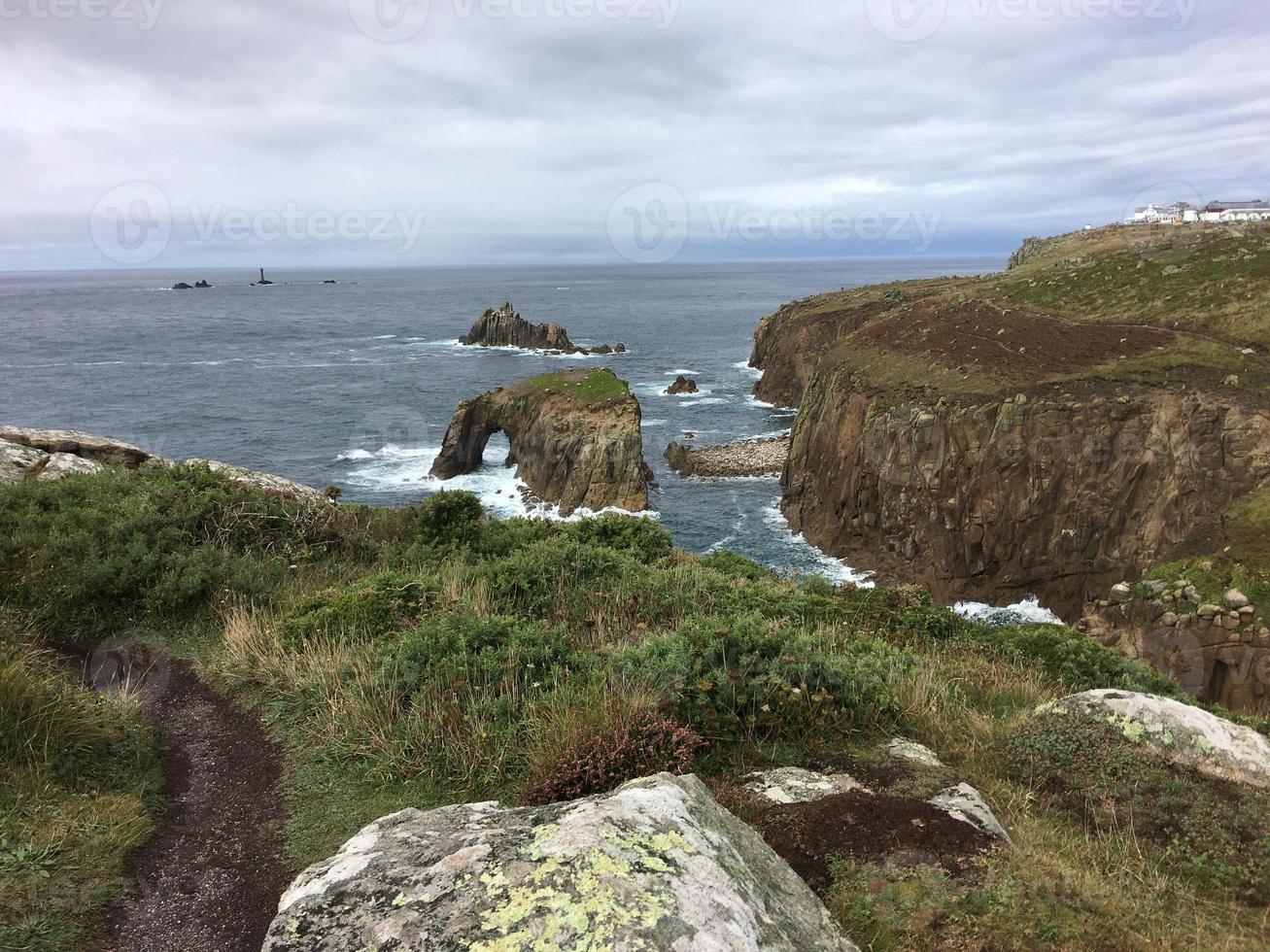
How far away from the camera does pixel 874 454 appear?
3722 centimetres

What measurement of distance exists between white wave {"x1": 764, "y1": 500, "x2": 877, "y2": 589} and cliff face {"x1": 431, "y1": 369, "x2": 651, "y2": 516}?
839 cm

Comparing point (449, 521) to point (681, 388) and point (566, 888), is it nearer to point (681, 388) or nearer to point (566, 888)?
point (566, 888)

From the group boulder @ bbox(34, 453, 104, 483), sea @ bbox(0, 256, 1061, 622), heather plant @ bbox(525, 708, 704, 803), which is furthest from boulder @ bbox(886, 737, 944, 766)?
sea @ bbox(0, 256, 1061, 622)

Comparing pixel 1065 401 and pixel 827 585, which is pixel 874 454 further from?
pixel 827 585

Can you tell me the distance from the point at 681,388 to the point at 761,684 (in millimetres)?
75958

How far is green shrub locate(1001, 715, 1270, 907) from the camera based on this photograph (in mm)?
4801

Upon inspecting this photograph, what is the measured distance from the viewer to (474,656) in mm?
7785

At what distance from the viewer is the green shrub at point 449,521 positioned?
1550 centimetres

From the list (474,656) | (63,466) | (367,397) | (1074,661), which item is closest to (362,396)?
(367,397)

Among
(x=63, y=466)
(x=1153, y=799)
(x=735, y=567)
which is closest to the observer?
(x=1153, y=799)

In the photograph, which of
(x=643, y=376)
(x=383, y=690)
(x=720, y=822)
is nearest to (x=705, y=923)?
(x=720, y=822)

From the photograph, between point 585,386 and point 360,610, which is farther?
point 585,386

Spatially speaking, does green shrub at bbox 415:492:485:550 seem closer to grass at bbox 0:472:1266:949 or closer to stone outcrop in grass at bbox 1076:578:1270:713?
grass at bbox 0:472:1266:949

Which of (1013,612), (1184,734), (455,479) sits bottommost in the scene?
(1013,612)
